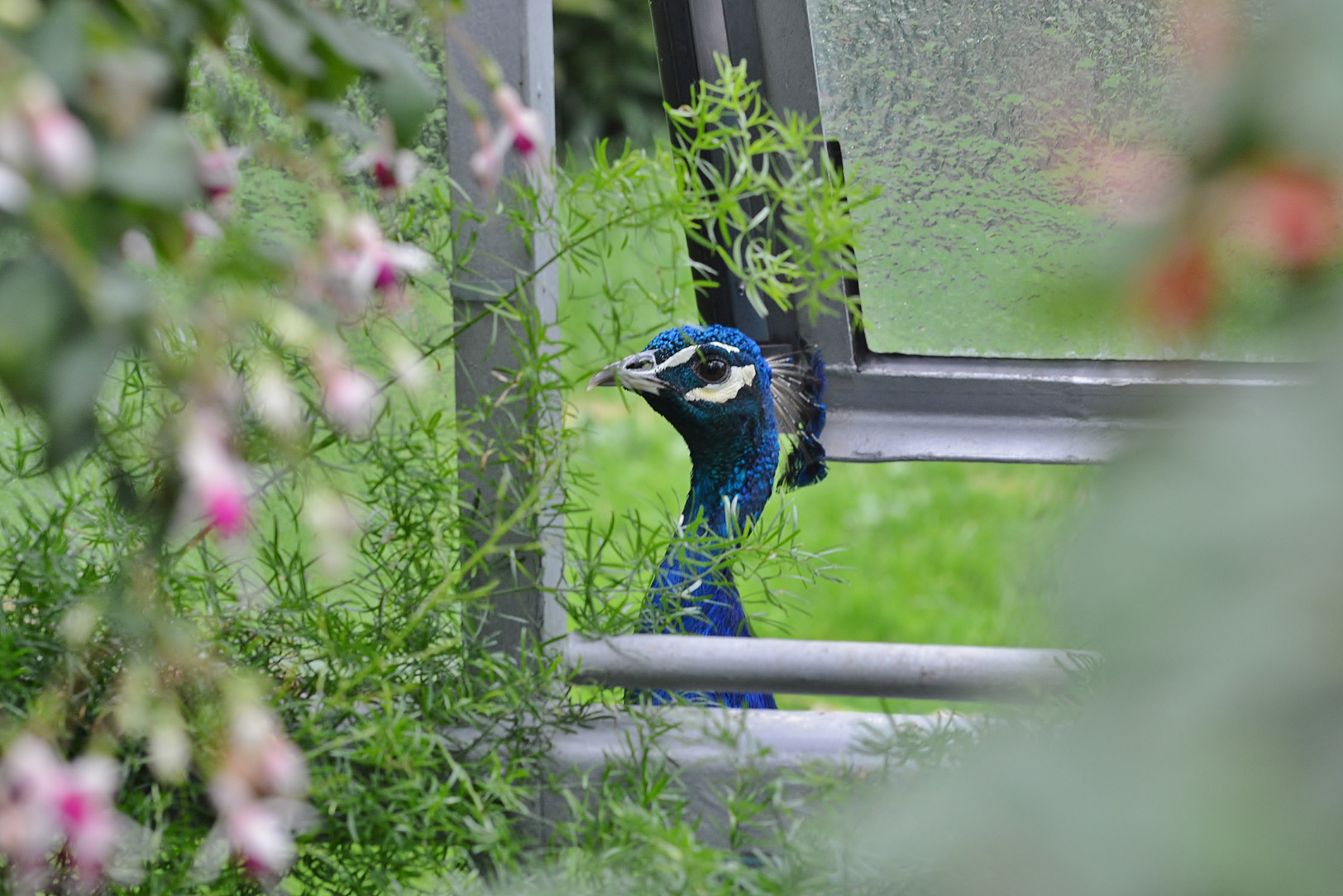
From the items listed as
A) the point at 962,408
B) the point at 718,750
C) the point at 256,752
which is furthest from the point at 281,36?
the point at 962,408

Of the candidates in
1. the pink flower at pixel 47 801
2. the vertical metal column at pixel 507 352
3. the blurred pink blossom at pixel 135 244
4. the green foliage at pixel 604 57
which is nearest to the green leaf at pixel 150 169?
the blurred pink blossom at pixel 135 244

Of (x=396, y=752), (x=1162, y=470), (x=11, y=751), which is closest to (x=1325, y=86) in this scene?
(x=1162, y=470)

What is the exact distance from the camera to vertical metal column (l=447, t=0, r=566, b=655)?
97 centimetres

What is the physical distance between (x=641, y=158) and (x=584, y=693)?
1.66 feet

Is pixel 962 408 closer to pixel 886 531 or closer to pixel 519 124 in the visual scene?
pixel 519 124

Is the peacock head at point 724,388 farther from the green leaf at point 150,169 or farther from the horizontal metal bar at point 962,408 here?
the green leaf at point 150,169

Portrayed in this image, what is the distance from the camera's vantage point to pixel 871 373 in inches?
55.3

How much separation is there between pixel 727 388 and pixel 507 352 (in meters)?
0.31

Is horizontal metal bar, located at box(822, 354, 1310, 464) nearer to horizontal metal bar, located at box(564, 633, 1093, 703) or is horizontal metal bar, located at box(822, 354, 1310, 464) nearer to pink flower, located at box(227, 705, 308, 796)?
horizontal metal bar, located at box(564, 633, 1093, 703)

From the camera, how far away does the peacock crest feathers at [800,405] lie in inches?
54.4

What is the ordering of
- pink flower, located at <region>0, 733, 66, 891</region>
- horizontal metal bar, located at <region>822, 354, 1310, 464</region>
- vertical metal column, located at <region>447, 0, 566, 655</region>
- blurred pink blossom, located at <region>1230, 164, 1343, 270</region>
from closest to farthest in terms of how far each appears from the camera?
1. blurred pink blossom, located at <region>1230, 164, 1343, 270</region>
2. pink flower, located at <region>0, 733, 66, 891</region>
3. vertical metal column, located at <region>447, 0, 566, 655</region>
4. horizontal metal bar, located at <region>822, 354, 1310, 464</region>

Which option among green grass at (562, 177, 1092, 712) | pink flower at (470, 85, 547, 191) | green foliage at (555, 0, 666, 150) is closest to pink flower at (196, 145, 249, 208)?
pink flower at (470, 85, 547, 191)

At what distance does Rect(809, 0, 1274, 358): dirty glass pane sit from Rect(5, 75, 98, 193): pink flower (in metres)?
0.84

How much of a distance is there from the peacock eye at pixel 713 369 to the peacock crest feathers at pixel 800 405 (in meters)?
0.15
